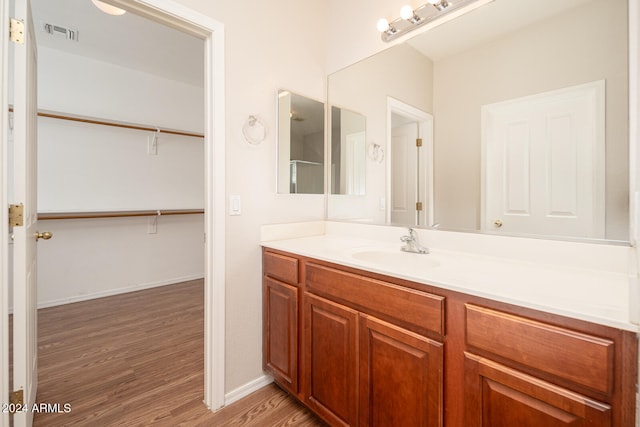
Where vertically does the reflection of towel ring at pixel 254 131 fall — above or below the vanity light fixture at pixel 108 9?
below

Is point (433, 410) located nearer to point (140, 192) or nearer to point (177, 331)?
point (177, 331)

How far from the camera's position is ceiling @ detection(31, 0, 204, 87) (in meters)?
2.40

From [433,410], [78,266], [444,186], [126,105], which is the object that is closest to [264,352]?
[433,410]

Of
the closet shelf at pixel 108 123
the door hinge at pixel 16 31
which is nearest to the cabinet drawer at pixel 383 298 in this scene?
the door hinge at pixel 16 31

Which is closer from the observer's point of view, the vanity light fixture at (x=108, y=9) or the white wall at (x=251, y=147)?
the white wall at (x=251, y=147)

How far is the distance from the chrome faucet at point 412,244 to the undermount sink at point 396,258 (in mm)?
23

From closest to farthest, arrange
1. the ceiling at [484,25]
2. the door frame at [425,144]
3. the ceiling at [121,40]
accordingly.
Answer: the ceiling at [484,25] < the door frame at [425,144] < the ceiling at [121,40]

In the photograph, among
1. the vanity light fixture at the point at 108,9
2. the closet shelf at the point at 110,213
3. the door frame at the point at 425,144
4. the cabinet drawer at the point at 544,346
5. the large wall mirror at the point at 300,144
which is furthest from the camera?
the closet shelf at the point at 110,213

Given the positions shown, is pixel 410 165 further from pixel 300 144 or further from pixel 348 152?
pixel 300 144

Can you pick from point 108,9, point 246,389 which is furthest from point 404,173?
point 108,9

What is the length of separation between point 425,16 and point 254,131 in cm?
113

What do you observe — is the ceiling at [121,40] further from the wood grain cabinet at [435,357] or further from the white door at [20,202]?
the wood grain cabinet at [435,357]

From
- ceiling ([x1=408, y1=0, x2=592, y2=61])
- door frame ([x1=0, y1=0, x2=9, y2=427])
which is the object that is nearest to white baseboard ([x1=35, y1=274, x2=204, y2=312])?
door frame ([x1=0, y1=0, x2=9, y2=427])

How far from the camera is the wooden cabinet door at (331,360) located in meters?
1.25
